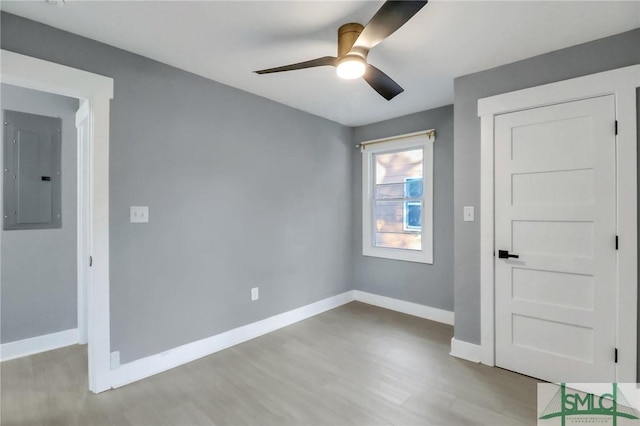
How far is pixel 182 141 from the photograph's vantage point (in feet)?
8.63

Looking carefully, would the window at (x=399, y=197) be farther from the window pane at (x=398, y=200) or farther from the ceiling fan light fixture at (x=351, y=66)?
the ceiling fan light fixture at (x=351, y=66)

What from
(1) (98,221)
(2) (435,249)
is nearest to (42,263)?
(1) (98,221)


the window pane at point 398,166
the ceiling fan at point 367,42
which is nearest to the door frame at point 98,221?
the ceiling fan at point 367,42

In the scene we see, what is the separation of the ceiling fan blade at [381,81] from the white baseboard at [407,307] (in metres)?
2.59

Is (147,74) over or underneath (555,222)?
over

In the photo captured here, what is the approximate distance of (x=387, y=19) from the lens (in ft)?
4.99

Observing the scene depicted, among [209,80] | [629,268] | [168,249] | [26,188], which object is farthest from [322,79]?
[26,188]

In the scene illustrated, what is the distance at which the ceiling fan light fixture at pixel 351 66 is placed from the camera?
6.11 feet

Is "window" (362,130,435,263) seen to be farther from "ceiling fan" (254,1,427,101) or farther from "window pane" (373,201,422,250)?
"ceiling fan" (254,1,427,101)

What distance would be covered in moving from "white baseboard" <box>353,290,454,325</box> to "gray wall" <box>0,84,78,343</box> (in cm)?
335

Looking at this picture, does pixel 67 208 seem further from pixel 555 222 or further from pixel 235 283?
pixel 555 222

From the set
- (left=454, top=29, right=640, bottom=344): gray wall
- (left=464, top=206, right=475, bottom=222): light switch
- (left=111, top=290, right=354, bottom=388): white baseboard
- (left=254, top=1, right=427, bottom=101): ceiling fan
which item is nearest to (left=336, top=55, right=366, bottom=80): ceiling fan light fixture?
(left=254, top=1, right=427, bottom=101): ceiling fan

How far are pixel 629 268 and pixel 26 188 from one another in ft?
16.0

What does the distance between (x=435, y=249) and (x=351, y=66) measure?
2544mm
